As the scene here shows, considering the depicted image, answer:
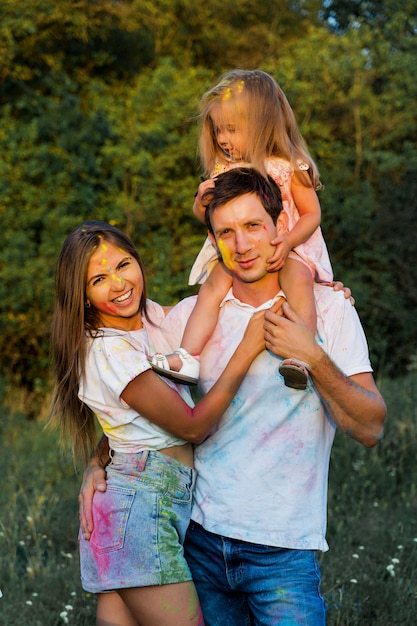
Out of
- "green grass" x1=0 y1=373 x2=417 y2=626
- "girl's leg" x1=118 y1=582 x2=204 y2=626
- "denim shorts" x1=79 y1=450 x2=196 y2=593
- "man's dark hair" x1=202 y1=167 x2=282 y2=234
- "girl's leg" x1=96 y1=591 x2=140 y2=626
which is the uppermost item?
"man's dark hair" x1=202 y1=167 x2=282 y2=234

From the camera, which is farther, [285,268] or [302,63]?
[302,63]

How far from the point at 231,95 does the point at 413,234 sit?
34.6 ft

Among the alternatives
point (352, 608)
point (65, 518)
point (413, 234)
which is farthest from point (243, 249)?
point (413, 234)

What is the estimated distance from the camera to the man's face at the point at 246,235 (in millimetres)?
2607

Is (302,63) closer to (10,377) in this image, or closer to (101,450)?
(10,377)

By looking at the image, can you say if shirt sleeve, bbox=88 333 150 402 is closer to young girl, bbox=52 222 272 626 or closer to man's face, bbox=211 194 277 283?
young girl, bbox=52 222 272 626

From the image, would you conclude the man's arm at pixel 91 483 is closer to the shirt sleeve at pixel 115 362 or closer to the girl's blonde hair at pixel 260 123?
the shirt sleeve at pixel 115 362

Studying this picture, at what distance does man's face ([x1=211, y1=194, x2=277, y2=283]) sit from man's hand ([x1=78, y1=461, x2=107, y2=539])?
0.80 m

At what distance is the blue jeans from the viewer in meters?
2.35

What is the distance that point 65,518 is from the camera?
573 centimetres

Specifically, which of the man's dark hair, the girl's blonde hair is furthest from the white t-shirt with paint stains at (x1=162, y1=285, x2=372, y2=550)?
the girl's blonde hair

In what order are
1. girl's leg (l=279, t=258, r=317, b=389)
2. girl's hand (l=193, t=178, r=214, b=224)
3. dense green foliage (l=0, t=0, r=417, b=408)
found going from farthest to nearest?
dense green foliage (l=0, t=0, r=417, b=408), girl's hand (l=193, t=178, r=214, b=224), girl's leg (l=279, t=258, r=317, b=389)

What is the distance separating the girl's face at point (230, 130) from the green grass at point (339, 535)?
221cm

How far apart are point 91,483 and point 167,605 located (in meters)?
0.48
